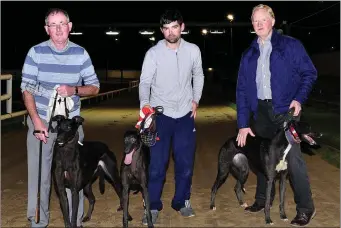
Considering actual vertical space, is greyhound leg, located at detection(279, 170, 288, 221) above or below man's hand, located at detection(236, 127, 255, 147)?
below

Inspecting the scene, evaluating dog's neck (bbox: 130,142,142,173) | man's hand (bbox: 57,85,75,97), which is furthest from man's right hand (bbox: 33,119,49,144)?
dog's neck (bbox: 130,142,142,173)

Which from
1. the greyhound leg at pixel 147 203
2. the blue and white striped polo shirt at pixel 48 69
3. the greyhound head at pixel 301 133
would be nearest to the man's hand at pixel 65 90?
the blue and white striped polo shirt at pixel 48 69

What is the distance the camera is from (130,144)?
4887 mm

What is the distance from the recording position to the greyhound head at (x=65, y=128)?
4598 mm

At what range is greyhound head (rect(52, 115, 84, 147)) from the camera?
4.60 m

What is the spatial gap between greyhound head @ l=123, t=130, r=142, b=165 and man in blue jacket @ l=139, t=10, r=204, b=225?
490mm

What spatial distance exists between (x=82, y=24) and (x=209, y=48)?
234 feet

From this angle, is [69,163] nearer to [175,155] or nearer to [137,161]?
[137,161]

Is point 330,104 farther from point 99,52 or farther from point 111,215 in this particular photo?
point 99,52

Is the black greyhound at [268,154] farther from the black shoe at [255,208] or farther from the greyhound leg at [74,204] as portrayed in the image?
the greyhound leg at [74,204]

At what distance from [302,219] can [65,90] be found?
2.81 m

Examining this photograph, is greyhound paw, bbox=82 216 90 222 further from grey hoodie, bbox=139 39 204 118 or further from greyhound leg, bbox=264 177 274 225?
greyhound leg, bbox=264 177 274 225

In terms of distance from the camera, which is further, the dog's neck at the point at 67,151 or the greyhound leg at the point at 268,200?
the greyhound leg at the point at 268,200

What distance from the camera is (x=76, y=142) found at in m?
4.80
